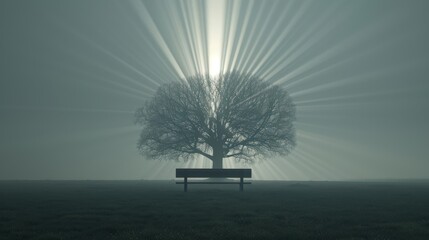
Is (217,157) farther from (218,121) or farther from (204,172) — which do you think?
(204,172)

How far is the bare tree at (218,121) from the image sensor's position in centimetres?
5109

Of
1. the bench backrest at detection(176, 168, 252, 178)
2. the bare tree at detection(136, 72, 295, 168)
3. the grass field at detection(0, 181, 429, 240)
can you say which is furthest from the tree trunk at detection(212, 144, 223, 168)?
the grass field at detection(0, 181, 429, 240)

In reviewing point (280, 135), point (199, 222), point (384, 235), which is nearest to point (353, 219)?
point (384, 235)

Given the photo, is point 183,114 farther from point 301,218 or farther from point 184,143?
point 301,218

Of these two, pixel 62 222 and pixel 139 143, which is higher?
pixel 139 143

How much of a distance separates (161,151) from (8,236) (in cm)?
3905

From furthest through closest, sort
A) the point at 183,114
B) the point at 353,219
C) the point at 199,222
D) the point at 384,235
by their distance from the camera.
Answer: the point at 183,114 < the point at 353,219 < the point at 199,222 < the point at 384,235

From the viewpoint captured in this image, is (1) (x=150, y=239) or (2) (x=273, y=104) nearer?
(1) (x=150, y=239)

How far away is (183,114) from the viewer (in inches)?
2005

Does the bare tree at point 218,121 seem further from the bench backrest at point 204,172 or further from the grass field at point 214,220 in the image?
the grass field at point 214,220

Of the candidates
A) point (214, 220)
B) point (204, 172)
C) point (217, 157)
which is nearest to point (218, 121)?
point (217, 157)

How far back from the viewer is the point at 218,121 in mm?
51469

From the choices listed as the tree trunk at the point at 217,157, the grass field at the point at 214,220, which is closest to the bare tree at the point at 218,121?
the tree trunk at the point at 217,157

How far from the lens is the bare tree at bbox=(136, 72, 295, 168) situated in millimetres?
51094
